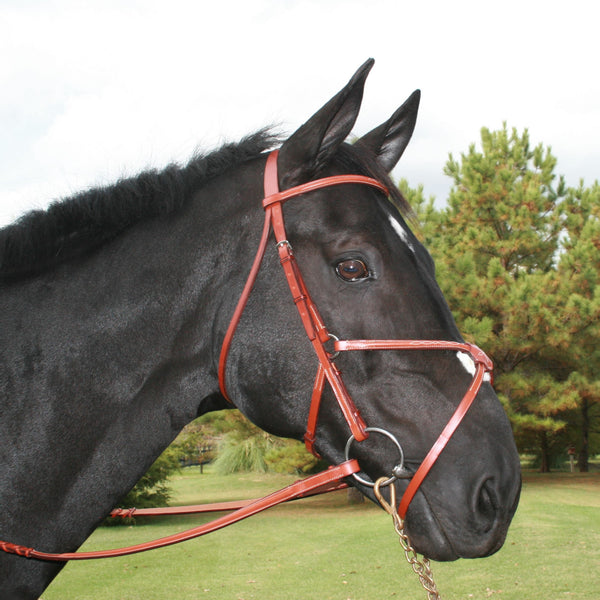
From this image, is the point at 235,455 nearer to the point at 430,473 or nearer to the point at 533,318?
the point at 533,318

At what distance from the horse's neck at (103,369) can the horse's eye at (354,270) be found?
1.43 ft

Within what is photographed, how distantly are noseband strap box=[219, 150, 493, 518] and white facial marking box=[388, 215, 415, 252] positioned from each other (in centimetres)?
18

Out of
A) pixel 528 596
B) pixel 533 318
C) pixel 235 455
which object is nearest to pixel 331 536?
pixel 528 596

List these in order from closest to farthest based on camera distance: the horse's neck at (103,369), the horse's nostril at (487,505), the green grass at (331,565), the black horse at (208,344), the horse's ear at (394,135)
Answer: the horse's nostril at (487,505) < the black horse at (208,344) < the horse's neck at (103,369) < the horse's ear at (394,135) < the green grass at (331,565)

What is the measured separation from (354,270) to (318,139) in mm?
493

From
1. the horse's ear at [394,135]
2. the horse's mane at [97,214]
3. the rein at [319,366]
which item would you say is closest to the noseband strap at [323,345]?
the rein at [319,366]

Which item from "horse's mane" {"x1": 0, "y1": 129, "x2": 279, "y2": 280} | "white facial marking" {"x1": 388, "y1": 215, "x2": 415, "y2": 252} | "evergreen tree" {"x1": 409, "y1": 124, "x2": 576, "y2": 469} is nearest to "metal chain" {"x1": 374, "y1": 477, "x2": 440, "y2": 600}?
"white facial marking" {"x1": 388, "y1": 215, "x2": 415, "y2": 252}

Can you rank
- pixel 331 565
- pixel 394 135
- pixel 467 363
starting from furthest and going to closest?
1. pixel 331 565
2. pixel 394 135
3. pixel 467 363

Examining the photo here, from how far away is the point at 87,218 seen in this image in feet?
6.65

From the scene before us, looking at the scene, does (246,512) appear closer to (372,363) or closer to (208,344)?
(208,344)

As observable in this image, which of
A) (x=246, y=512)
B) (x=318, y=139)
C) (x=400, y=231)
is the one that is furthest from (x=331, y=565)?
(x=318, y=139)

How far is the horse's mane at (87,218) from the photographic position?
1.98 meters

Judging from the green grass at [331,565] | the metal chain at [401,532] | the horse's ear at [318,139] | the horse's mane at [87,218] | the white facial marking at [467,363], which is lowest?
the green grass at [331,565]

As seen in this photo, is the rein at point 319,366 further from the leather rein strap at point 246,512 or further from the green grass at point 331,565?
the green grass at point 331,565
